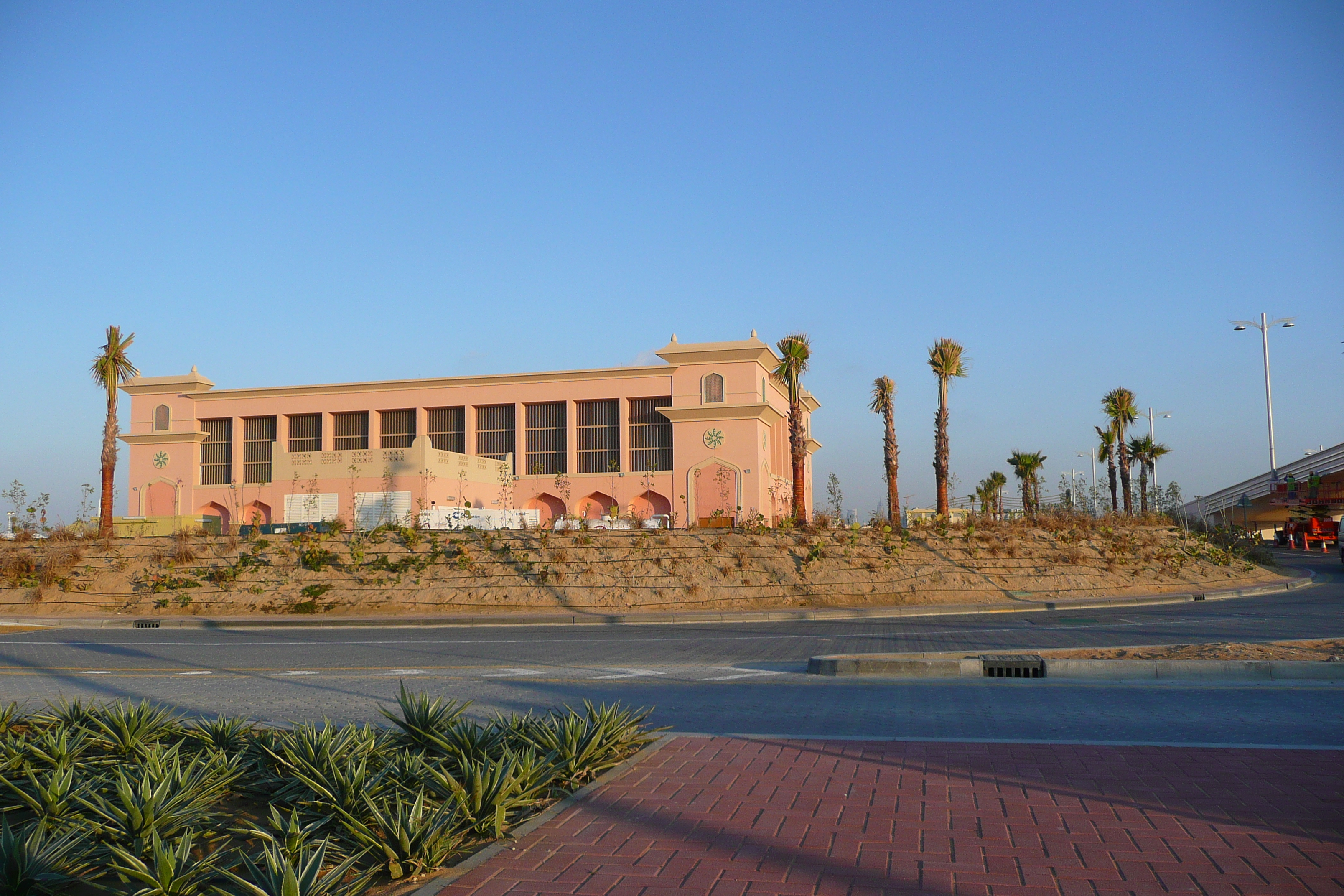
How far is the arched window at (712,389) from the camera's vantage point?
2053 inches

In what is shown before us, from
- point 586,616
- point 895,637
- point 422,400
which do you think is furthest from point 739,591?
point 422,400

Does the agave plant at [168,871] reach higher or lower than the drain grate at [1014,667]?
higher

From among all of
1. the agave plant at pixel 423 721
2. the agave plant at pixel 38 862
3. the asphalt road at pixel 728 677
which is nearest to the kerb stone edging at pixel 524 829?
the agave plant at pixel 423 721

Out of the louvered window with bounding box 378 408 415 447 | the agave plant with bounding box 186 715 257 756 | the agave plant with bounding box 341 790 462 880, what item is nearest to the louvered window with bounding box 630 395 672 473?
the louvered window with bounding box 378 408 415 447

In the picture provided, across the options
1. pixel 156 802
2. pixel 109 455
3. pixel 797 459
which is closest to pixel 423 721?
pixel 156 802


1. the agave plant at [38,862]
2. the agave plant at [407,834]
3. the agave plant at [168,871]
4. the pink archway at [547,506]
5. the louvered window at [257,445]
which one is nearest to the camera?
the agave plant at [168,871]

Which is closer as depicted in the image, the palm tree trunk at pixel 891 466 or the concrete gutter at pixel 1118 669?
the concrete gutter at pixel 1118 669

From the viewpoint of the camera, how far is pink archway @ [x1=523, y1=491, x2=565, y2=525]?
53.4m

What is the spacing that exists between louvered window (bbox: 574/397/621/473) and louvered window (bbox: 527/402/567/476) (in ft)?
3.41

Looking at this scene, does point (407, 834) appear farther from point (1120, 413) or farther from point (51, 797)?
point (1120, 413)

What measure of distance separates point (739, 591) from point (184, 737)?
17.3m

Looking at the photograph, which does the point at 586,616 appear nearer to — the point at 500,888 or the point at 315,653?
the point at 315,653

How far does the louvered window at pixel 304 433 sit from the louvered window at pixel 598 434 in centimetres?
1602

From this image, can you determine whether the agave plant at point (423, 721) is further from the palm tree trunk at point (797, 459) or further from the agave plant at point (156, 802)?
the palm tree trunk at point (797, 459)
